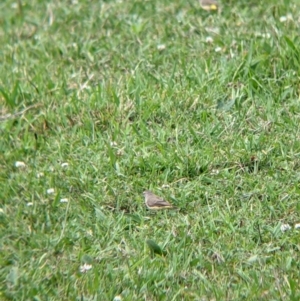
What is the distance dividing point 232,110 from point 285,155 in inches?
24.2

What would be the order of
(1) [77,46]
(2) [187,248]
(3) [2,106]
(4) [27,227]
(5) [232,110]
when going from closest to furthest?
(2) [187,248], (4) [27,227], (5) [232,110], (3) [2,106], (1) [77,46]

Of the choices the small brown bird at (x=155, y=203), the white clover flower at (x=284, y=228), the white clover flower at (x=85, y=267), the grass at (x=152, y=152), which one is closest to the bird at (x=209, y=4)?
the grass at (x=152, y=152)

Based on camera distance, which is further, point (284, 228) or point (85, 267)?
point (284, 228)

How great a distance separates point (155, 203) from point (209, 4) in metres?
2.45

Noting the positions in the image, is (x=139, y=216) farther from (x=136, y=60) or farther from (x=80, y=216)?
(x=136, y=60)

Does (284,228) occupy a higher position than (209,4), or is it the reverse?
(284,228)

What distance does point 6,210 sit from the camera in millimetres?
4980

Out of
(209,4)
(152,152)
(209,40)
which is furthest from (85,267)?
(209,4)

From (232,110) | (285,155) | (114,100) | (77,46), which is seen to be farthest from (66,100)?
(285,155)

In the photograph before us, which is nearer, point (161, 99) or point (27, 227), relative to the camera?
point (27, 227)

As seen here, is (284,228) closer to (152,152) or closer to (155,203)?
(155,203)

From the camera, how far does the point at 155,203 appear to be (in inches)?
189

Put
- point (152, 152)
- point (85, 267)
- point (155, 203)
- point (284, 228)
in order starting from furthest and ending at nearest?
point (152, 152) → point (155, 203) → point (284, 228) → point (85, 267)

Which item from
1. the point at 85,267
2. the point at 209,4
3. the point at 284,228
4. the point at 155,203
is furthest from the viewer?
the point at 209,4
